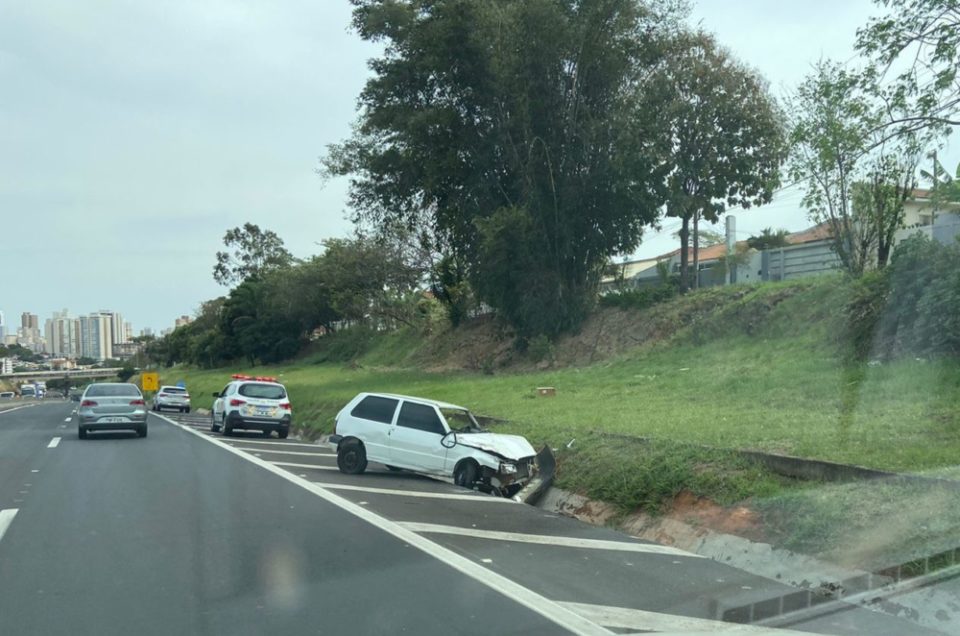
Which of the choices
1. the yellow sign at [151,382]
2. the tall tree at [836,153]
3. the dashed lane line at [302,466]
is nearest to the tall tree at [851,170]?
the tall tree at [836,153]

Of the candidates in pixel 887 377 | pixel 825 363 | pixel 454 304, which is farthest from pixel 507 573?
pixel 454 304

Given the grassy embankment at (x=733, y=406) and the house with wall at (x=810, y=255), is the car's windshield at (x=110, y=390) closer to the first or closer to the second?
the grassy embankment at (x=733, y=406)

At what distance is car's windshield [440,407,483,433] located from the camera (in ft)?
53.3

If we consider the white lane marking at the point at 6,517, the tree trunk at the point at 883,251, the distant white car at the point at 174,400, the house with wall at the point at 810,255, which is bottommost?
the distant white car at the point at 174,400

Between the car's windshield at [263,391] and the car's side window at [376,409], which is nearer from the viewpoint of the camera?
the car's side window at [376,409]

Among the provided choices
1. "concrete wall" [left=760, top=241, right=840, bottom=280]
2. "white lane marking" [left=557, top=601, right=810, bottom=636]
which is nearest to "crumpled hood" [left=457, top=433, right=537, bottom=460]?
"white lane marking" [left=557, top=601, right=810, bottom=636]

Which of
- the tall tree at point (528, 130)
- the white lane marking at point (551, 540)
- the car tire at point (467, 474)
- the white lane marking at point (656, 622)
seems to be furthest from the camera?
the tall tree at point (528, 130)

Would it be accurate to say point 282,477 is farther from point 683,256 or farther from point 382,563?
point 683,256

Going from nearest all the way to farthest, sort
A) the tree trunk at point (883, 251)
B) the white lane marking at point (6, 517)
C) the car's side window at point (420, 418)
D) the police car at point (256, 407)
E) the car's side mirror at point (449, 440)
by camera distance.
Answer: the white lane marking at point (6, 517)
the car's side mirror at point (449, 440)
the car's side window at point (420, 418)
the police car at point (256, 407)
the tree trunk at point (883, 251)

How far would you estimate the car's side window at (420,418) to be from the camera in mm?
15914

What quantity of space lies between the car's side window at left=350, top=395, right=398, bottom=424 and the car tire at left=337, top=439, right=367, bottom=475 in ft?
1.73

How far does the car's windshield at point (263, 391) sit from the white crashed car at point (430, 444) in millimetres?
9439

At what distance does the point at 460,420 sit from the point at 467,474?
65.4 inches

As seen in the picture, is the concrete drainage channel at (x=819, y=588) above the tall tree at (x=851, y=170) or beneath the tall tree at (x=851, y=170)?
beneath
